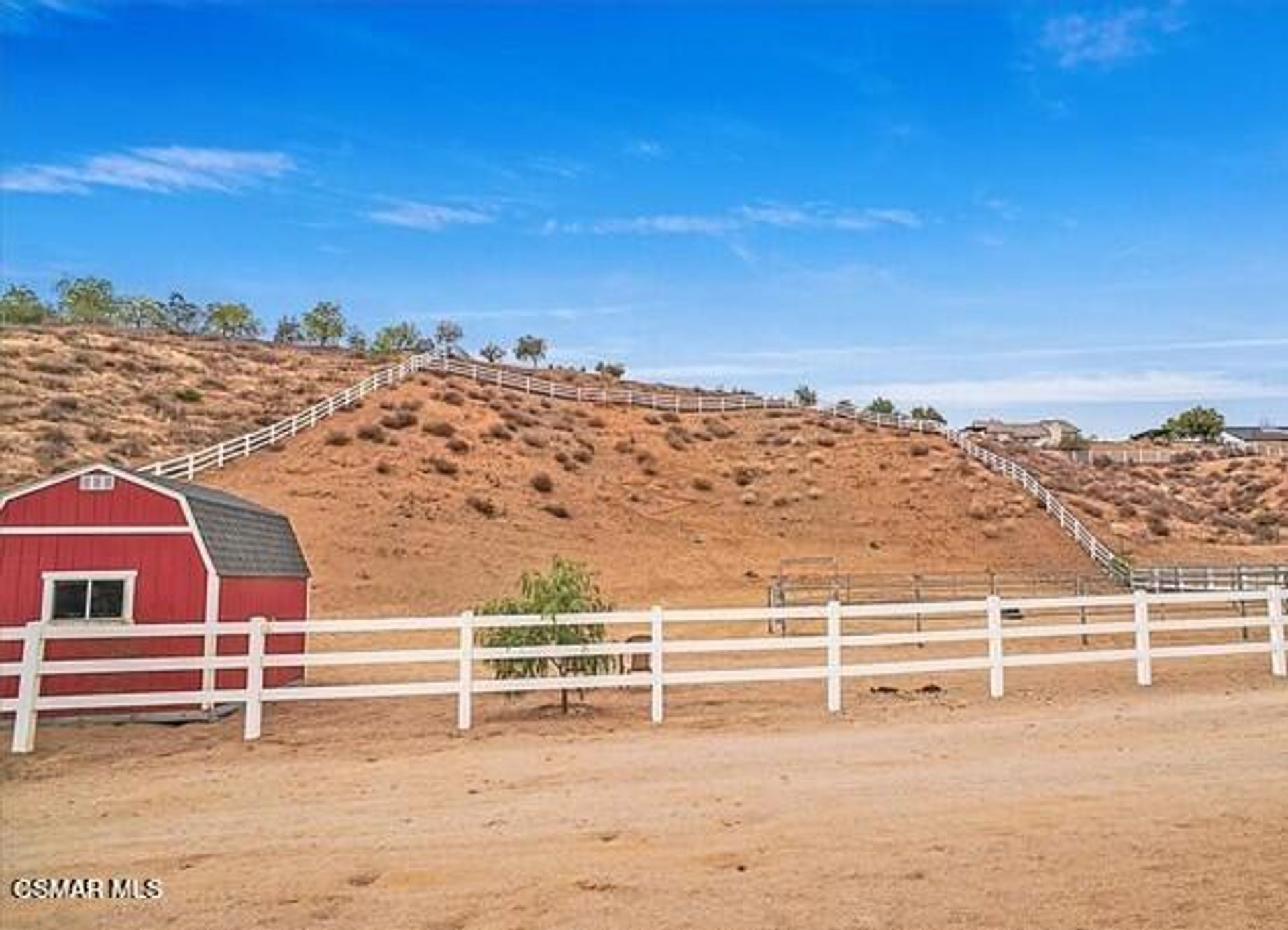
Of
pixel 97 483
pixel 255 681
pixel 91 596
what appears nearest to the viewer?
pixel 255 681

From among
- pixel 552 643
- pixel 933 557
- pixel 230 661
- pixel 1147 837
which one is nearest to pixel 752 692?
pixel 552 643

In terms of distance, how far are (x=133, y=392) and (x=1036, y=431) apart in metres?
102

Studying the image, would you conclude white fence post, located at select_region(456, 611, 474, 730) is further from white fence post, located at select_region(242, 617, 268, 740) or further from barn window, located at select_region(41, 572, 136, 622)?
barn window, located at select_region(41, 572, 136, 622)

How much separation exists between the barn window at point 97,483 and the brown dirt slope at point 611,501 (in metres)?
17.7

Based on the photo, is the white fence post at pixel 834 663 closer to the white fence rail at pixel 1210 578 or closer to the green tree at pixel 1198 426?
the white fence rail at pixel 1210 578

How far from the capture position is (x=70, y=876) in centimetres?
631

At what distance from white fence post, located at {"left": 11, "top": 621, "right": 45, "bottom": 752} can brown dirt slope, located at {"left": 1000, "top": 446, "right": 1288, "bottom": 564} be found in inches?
1919

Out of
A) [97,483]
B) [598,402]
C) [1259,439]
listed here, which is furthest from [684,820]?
[1259,439]

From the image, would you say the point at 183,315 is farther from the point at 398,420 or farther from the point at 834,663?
the point at 834,663

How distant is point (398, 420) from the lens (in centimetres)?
5044

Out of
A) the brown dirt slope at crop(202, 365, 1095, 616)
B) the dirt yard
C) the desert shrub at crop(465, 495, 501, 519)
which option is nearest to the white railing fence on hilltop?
the brown dirt slope at crop(202, 365, 1095, 616)

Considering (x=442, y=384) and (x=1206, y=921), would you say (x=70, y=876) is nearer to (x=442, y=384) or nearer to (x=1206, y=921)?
(x=1206, y=921)

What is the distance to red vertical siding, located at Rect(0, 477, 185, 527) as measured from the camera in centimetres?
1371

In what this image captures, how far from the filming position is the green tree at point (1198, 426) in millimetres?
104312
